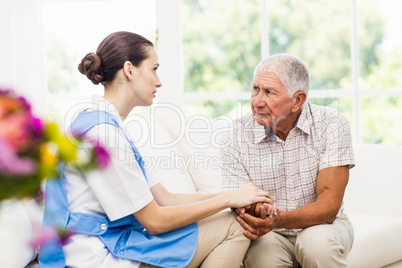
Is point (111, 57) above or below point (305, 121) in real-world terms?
above

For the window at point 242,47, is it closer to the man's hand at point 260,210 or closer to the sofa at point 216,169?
the sofa at point 216,169

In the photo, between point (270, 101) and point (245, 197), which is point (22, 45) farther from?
point (245, 197)

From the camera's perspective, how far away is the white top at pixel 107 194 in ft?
5.01

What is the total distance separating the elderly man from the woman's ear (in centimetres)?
58

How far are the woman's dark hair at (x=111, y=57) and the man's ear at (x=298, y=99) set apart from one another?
0.72 m

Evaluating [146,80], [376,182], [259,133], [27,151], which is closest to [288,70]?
[259,133]

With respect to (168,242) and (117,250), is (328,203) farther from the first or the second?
(117,250)

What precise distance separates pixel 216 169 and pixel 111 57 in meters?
1.02

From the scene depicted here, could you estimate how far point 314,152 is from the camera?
201cm

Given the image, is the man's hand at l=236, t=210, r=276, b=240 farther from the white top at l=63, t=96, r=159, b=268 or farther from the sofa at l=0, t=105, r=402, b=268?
the sofa at l=0, t=105, r=402, b=268

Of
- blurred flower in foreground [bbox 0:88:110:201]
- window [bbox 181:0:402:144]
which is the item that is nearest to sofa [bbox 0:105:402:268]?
window [bbox 181:0:402:144]

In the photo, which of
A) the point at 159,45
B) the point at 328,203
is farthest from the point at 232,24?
the point at 328,203

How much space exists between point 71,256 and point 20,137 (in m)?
1.22

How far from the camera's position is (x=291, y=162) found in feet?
6.69
